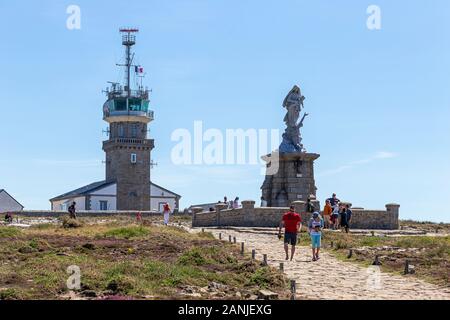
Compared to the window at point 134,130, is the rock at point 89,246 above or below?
below

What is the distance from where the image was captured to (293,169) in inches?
2045

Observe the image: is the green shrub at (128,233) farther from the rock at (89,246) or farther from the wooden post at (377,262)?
the wooden post at (377,262)

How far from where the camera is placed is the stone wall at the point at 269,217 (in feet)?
147

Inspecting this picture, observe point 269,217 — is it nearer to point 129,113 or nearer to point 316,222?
point 316,222

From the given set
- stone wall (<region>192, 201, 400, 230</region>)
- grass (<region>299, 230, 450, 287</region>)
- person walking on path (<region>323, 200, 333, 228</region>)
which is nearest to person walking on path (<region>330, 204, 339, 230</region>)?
person walking on path (<region>323, 200, 333, 228</region>)

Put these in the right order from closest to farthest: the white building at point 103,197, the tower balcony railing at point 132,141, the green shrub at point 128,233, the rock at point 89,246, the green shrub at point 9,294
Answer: the green shrub at point 9,294, the rock at point 89,246, the green shrub at point 128,233, the white building at point 103,197, the tower balcony railing at point 132,141

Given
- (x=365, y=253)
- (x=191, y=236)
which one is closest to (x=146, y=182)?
(x=191, y=236)

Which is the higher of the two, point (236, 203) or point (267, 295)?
point (236, 203)

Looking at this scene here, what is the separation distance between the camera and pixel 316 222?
26469 mm

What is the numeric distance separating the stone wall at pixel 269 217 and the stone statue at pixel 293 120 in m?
6.45

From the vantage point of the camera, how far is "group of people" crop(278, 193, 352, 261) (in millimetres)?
26516

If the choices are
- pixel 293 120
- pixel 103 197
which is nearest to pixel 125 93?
pixel 103 197

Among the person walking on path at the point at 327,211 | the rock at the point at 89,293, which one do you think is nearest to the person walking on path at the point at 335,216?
the person walking on path at the point at 327,211

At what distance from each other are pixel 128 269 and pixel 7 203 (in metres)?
78.6
